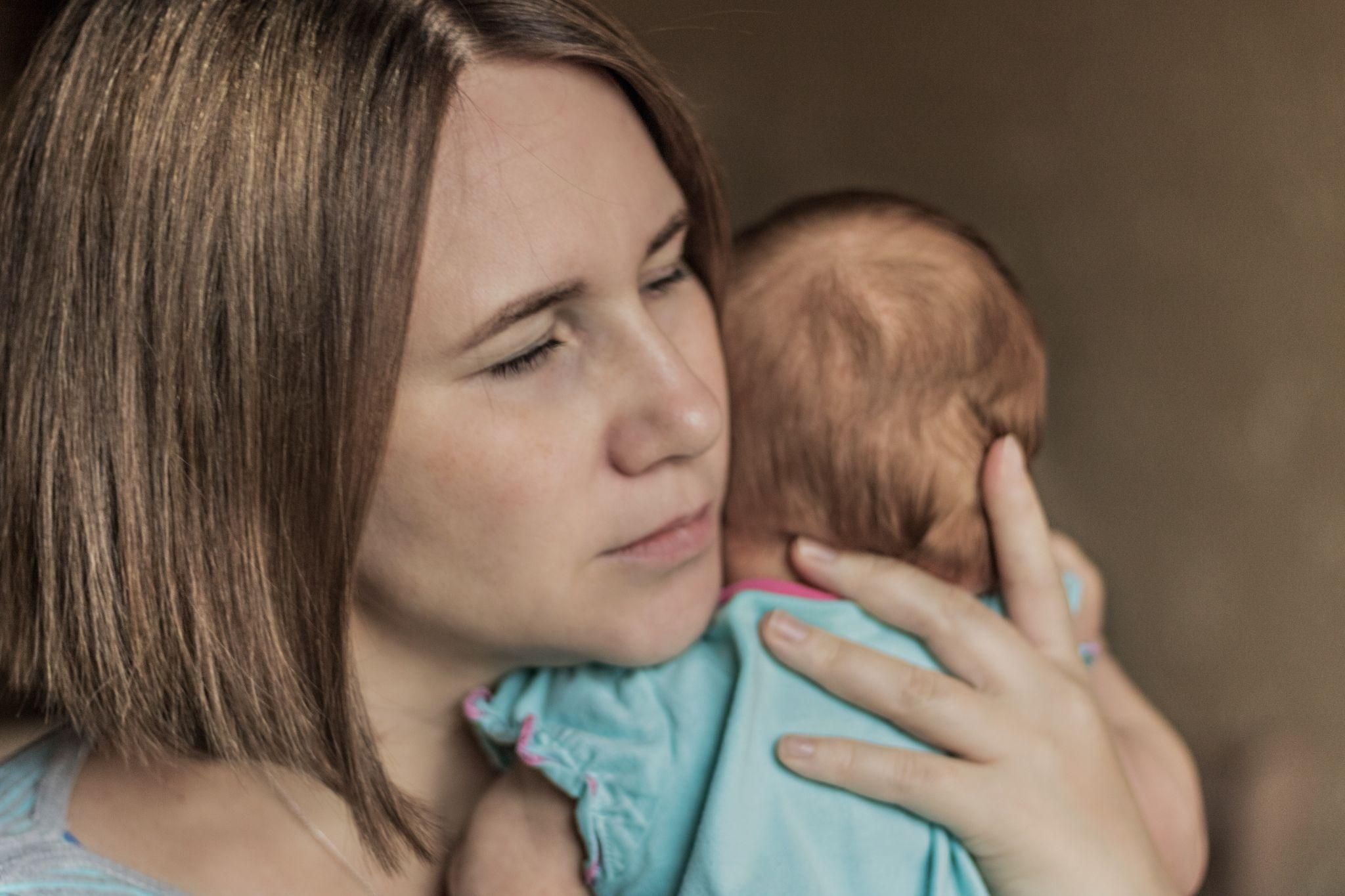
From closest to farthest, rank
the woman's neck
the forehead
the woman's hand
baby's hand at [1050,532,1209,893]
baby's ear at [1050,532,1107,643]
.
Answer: the forehead < the woman's hand < the woman's neck < baby's hand at [1050,532,1209,893] < baby's ear at [1050,532,1107,643]

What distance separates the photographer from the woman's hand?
886 millimetres

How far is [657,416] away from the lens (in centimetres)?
86

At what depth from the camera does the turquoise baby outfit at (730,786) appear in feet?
2.77

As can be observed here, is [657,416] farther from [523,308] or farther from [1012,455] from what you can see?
[1012,455]

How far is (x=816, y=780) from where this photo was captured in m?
0.89

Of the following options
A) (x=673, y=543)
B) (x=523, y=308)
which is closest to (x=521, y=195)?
(x=523, y=308)

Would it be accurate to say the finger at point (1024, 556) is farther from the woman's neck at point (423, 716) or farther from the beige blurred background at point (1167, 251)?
the woman's neck at point (423, 716)

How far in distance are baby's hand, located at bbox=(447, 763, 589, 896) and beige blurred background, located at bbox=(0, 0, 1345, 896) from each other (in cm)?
67

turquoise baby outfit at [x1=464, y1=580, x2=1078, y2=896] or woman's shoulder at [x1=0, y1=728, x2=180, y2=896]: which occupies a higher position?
turquoise baby outfit at [x1=464, y1=580, x2=1078, y2=896]

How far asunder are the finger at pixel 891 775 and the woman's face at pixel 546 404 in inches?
5.7

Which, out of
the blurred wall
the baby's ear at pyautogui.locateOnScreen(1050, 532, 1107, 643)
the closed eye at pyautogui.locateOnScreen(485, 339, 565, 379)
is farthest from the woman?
the baby's ear at pyautogui.locateOnScreen(1050, 532, 1107, 643)

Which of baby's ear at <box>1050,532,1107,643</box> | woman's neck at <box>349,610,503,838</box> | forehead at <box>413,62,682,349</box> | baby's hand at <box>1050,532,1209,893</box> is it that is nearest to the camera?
forehead at <box>413,62,682,349</box>

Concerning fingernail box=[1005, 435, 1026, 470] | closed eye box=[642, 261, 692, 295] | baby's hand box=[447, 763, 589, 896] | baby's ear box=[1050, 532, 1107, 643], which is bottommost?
baby's hand box=[447, 763, 589, 896]

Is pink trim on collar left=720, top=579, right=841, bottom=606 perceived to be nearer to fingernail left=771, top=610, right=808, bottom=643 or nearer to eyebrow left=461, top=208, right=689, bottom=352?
fingernail left=771, top=610, right=808, bottom=643
